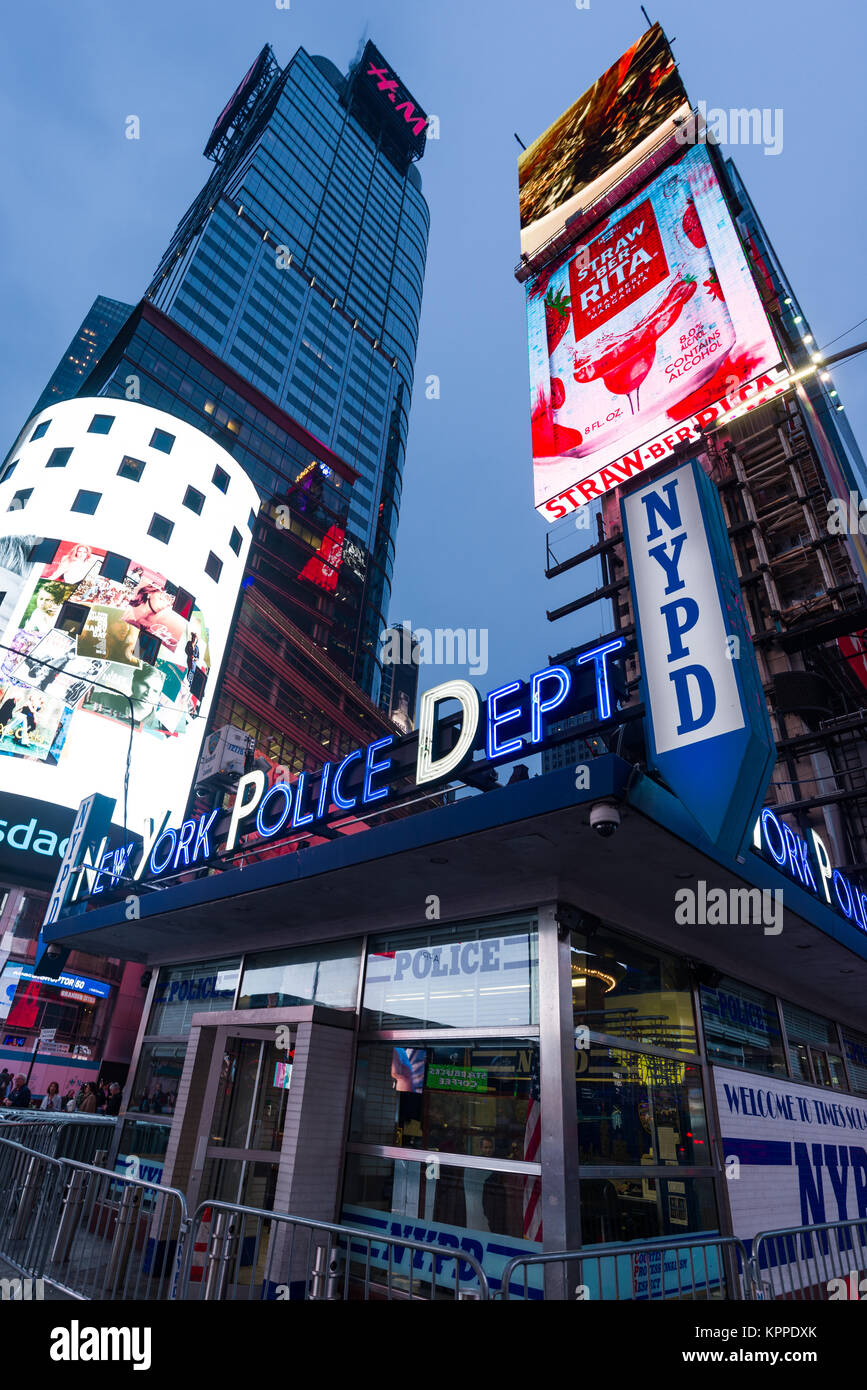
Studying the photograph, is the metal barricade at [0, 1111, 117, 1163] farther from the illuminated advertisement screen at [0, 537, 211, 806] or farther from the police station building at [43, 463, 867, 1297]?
the illuminated advertisement screen at [0, 537, 211, 806]

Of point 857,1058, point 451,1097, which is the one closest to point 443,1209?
point 451,1097

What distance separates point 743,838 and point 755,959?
5235mm

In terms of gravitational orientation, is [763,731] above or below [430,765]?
below

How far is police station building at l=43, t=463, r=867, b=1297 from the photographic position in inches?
295

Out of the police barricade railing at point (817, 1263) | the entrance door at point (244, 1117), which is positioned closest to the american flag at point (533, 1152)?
the police barricade railing at point (817, 1263)

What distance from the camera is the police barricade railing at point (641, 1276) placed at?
6613 millimetres

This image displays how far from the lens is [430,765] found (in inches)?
376

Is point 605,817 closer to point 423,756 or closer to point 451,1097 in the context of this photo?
point 423,756

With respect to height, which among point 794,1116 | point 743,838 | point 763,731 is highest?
point 763,731

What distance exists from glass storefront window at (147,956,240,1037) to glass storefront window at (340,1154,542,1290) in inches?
173

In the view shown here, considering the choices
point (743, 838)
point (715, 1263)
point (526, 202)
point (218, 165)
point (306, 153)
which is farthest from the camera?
point (218, 165)

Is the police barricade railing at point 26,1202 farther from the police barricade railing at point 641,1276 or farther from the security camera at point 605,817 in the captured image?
the security camera at point 605,817

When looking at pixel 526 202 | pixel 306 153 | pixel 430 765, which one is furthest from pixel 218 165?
pixel 430 765
